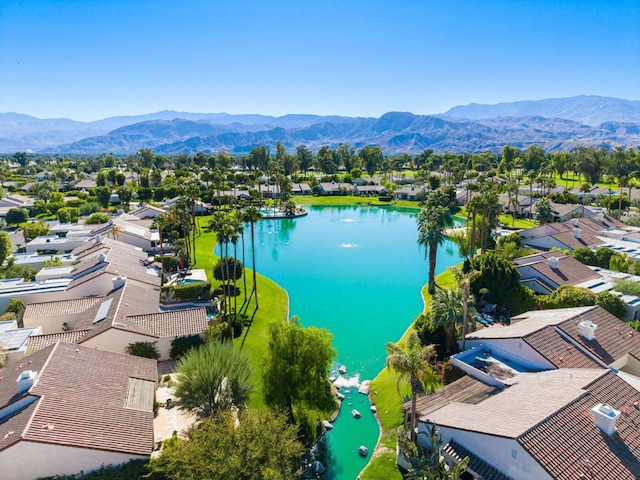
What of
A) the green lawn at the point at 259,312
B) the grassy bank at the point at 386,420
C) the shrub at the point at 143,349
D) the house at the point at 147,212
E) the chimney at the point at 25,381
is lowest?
the grassy bank at the point at 386,420

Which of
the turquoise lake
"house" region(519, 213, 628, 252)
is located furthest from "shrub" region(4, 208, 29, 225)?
"house" region(519, 213, 628, 252)

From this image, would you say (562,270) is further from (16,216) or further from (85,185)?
(85,185)

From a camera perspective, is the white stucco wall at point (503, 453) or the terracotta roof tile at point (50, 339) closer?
the white stucco wall at point (503, 453)

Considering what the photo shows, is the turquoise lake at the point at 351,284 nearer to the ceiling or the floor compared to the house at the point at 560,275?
nearer to the floor

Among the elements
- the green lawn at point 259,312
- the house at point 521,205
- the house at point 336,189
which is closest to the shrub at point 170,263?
the green lawn at point 259,312

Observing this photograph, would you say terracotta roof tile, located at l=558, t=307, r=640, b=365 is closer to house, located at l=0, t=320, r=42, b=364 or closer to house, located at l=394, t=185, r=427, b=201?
house, located at l=0, t=320, r=42, b=364

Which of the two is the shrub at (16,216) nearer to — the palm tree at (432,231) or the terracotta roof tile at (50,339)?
the terracotta roof tile at (50,339)
